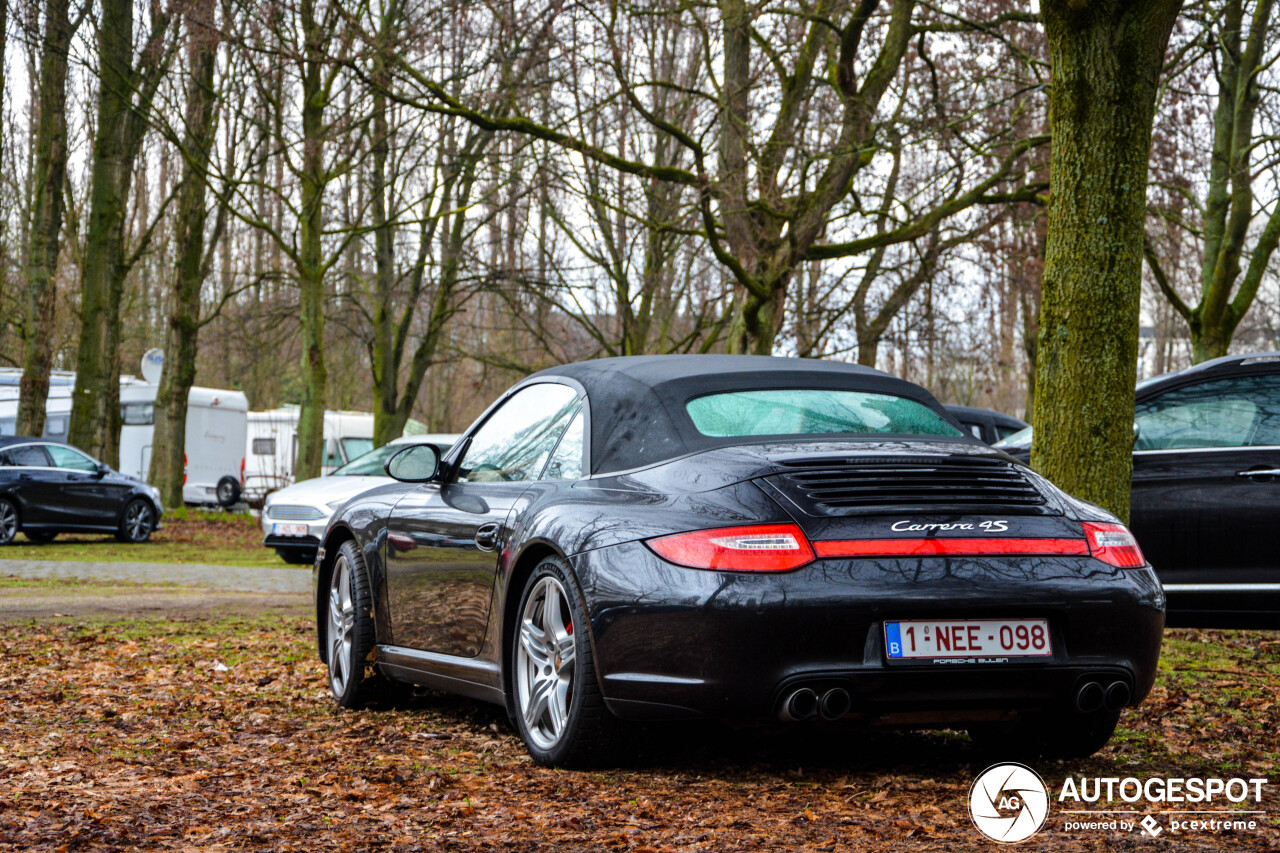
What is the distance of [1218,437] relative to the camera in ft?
27.6

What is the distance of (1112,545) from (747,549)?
3.95ft

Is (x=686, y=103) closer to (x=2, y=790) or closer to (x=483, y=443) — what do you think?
(x=483, y=443)

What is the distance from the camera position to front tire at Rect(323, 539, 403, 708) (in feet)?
21.5

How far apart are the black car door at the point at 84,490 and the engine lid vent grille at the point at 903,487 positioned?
20.0 meters

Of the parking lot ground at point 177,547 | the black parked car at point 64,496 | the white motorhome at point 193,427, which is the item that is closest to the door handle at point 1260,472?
the parking lot ground at point 177,547

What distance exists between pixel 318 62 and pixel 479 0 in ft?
5.78

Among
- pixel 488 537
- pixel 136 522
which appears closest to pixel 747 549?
pixel 488 537

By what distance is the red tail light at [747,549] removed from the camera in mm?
4285

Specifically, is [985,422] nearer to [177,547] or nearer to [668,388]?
[668,388]

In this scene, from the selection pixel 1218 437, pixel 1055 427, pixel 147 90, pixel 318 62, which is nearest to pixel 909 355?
pixel 147 90

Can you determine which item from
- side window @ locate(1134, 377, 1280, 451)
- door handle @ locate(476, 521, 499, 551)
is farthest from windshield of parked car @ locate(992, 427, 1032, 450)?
door handle @ locate(476, 521, 499, 551)

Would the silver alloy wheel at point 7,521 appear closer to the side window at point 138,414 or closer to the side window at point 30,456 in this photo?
the side window at point 30,456

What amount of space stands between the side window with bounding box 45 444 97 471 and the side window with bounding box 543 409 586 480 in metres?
19.0

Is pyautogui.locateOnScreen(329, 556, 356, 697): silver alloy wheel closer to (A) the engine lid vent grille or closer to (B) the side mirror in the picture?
(B) the side mirror
